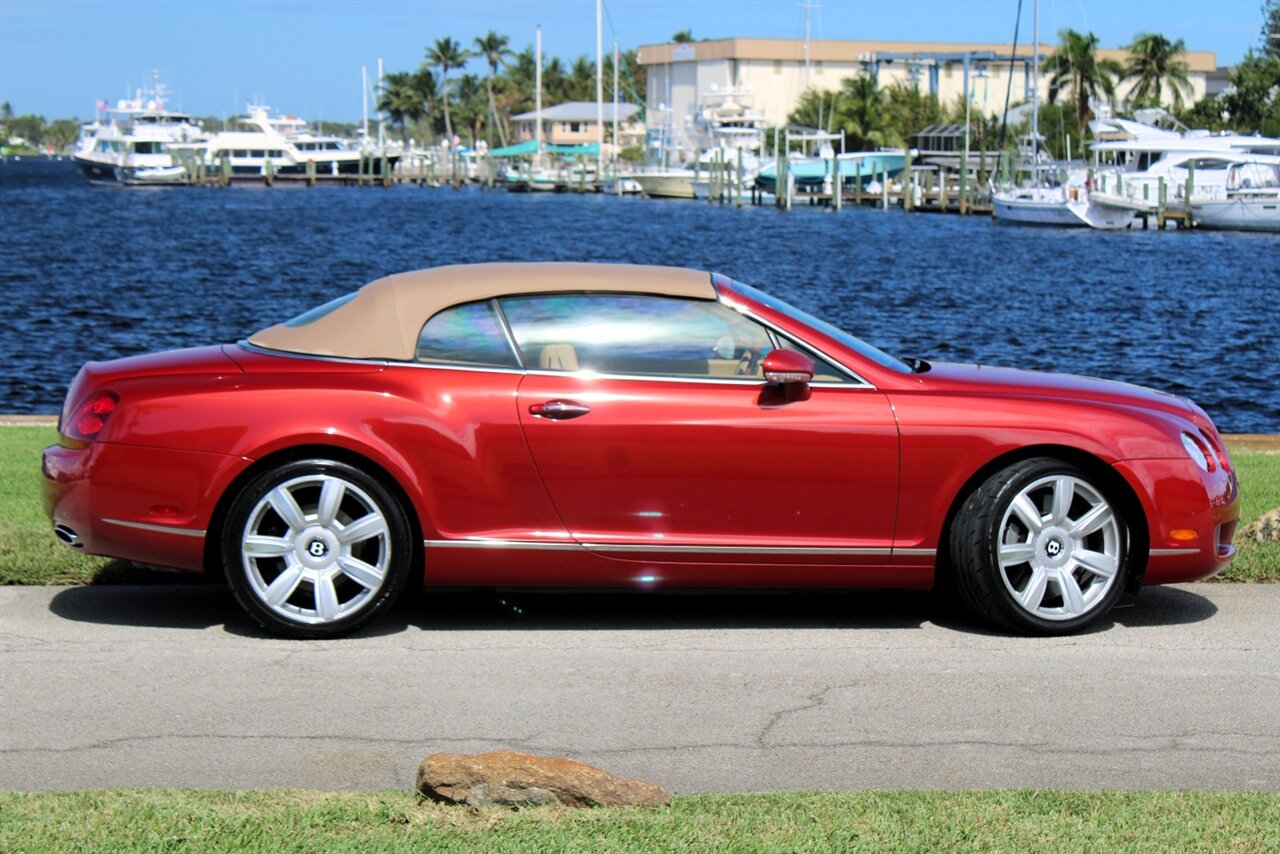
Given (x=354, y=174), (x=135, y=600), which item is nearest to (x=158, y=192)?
(x=354, y=174)

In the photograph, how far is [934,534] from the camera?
6.45m

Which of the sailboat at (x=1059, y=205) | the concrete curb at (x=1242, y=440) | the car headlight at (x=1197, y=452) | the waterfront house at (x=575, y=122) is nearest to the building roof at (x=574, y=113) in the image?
the waterfront house at (x=575, y=122)

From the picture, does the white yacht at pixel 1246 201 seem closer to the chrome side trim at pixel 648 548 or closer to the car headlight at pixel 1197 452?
the car headlight at pixel 1197 452

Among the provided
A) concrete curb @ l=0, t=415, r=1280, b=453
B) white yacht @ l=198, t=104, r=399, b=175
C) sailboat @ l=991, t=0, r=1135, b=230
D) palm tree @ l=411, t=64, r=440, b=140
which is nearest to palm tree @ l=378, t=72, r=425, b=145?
palm tree @ l=411, t=64, r=440, b=140

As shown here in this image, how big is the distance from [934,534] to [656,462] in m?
1.13

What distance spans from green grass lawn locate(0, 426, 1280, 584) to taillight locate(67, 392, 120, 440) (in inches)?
44.2

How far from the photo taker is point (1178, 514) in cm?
645

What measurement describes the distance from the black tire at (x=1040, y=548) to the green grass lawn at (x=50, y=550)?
144 centimetres

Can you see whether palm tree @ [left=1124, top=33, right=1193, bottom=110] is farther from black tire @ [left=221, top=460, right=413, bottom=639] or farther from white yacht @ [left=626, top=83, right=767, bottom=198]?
black tire @ [left=221, top=460, right=413, bottom=639]

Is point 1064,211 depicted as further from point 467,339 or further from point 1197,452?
point 467,339

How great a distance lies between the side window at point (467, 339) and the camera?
6.43m

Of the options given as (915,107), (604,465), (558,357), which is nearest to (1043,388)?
(604,465)

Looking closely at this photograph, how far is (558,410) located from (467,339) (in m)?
0.50

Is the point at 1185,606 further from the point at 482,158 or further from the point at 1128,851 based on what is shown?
the point at 482,158
